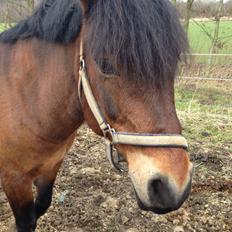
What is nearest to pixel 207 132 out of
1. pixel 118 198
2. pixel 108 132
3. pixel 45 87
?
pixel 118 198

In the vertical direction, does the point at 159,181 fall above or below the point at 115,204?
above

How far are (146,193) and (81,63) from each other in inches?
26.2

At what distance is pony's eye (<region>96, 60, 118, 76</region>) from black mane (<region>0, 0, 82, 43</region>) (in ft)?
1.01

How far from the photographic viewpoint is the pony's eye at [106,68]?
1.45 metres

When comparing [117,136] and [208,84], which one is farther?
[208,84]

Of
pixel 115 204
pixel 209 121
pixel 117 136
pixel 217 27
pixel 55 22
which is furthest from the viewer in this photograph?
pixel 217 27

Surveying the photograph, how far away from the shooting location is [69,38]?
1.72m

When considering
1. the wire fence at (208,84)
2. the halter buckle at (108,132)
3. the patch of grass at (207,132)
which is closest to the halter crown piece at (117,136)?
the halter buckle at (108,132)

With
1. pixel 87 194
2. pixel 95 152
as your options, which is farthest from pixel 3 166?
pixel 95 152

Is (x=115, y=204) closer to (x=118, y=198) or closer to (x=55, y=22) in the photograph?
(x=118, y=198)

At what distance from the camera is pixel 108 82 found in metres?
1.47

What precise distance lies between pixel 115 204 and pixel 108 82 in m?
1.73

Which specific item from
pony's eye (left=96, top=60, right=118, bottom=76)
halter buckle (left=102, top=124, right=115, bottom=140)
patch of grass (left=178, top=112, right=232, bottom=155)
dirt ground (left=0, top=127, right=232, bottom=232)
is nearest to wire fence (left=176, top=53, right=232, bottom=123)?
patch of grass (left=178, top=112, right=232, bottom=155)

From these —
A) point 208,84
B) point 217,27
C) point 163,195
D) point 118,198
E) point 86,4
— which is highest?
point 86,4
